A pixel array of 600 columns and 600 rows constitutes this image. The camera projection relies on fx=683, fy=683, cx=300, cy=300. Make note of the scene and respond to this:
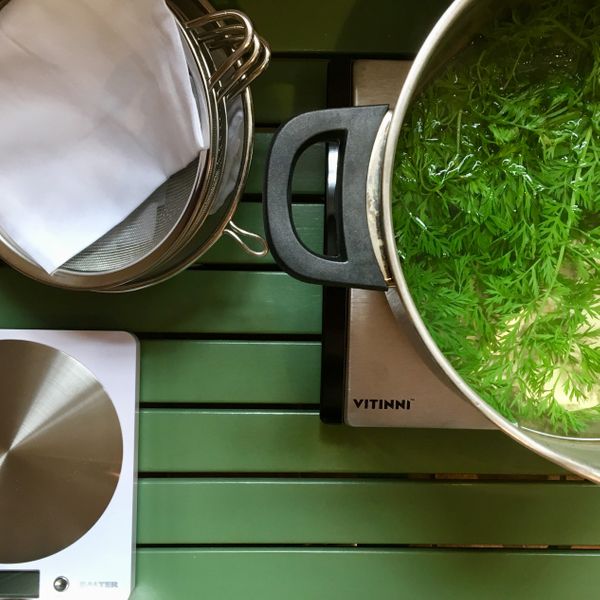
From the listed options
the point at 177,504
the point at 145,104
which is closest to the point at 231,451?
the point at 177,504

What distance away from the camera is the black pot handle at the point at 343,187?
0.46 m

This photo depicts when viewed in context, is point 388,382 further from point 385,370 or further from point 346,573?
point 346,573

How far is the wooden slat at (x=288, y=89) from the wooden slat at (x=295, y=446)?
0.31m

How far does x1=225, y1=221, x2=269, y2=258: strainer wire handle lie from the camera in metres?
0.63

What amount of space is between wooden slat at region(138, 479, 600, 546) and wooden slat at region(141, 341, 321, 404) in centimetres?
9

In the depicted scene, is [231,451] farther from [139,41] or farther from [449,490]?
[139,41]

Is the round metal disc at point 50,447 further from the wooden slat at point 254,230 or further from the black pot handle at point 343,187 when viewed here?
the black pot handle at point 343,187

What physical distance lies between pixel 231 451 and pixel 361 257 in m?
0.33

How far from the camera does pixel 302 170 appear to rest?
68 cm

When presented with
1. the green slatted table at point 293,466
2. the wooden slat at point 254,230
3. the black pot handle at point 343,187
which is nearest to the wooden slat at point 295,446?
the green slatted table at point 293,466

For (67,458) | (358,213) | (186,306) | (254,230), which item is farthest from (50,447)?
(358,213)

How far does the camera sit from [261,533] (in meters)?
0.72

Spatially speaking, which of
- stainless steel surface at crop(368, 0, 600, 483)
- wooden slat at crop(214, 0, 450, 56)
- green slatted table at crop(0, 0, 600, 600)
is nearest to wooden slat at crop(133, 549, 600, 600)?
green slatted table at crop(0, 0, 600, 600)

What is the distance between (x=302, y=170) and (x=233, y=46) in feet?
0.44
